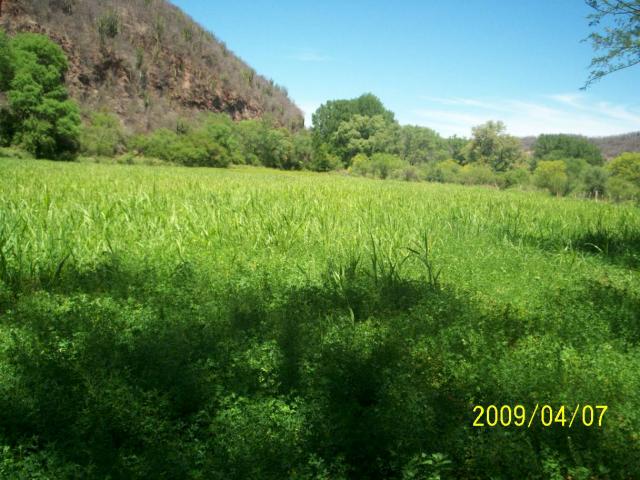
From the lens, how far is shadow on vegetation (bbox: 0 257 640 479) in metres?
2.32

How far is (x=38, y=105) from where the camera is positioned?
3316 centimetres

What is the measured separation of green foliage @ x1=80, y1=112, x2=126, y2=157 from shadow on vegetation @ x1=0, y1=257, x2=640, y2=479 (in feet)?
133

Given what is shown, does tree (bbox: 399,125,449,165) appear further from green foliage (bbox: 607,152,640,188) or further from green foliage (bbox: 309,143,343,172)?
green foliage (bbox: 607,152,640,188)

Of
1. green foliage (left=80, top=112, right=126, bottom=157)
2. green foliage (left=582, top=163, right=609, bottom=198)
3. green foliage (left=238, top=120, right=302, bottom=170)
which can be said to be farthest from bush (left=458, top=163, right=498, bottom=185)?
green foliage (left=80, top=112, right=126, bottom=157)

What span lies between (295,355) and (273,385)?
1.30 feet

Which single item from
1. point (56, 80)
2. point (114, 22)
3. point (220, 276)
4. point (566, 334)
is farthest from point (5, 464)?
point (114, 22)

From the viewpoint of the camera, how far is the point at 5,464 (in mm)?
2133

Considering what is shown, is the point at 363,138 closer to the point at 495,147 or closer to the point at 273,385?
the point at 495,147

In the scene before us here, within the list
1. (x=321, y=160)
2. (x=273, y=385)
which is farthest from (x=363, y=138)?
(x=273, y=385)

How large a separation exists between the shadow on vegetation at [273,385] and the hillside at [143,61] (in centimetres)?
5909

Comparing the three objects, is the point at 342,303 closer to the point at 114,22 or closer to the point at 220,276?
the point at 220,276

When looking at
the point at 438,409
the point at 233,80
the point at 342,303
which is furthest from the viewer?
the point at 233,80

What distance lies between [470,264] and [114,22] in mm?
72944

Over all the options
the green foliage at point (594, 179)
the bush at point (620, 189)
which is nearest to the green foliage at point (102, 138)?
the green foliage at point (594, 179)
